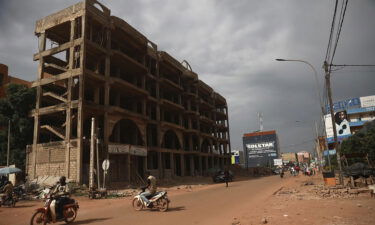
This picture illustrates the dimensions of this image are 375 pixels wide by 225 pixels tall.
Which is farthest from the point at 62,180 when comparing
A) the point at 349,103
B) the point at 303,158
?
the point at 303,158

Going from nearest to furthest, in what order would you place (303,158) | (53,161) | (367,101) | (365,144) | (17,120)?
(53,161), (17,120), (365,144), (367,101), (303,158)

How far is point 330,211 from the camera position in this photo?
9406mm

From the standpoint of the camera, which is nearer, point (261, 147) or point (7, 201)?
point (7, 201)

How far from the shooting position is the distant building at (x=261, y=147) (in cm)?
13500

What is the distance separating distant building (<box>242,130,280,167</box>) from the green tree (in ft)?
380

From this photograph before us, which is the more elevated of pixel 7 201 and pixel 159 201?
pixel 159 201

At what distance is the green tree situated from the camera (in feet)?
101

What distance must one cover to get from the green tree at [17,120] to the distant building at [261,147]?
115795mm

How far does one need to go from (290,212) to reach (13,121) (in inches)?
1223

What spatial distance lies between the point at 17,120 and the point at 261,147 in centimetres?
12056

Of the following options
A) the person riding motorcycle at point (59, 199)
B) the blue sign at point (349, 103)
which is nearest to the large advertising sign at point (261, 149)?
the blue sign at point (349, 103)

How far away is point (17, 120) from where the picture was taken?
3105cm

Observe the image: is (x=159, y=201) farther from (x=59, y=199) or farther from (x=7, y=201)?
(x=7, y=201)

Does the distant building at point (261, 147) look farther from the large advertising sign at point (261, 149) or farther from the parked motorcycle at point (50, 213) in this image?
the parked motorcycle at point (50, 213)
